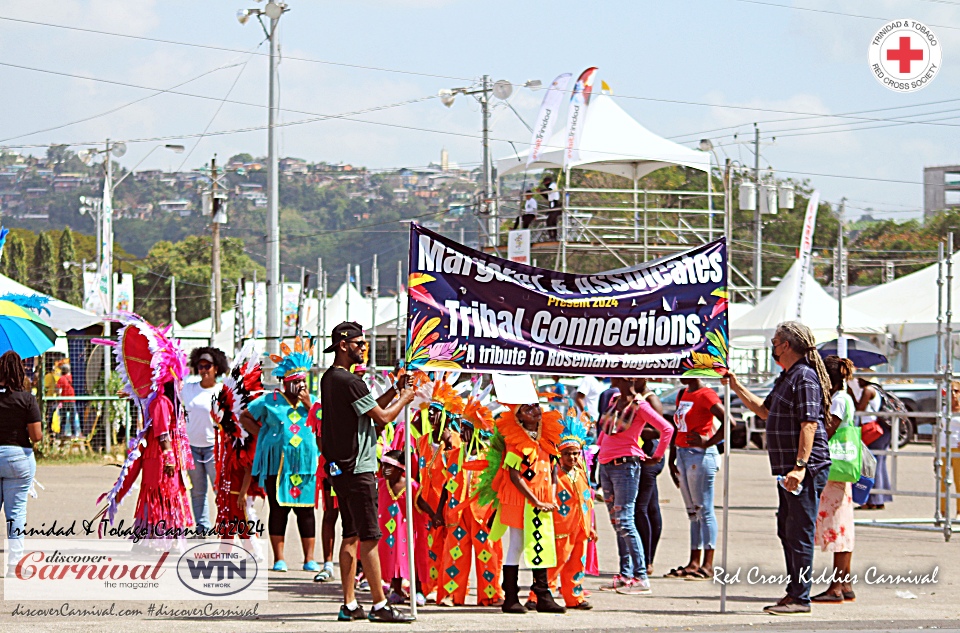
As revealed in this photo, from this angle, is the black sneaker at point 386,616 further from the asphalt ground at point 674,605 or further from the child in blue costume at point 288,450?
the child in blue costume at point 288,450

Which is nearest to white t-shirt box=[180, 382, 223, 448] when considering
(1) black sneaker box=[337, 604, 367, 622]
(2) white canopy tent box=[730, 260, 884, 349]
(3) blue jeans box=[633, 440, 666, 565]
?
(1) black sneaker box=[337, 604, 367, 622]

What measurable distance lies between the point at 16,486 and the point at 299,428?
2212 mm

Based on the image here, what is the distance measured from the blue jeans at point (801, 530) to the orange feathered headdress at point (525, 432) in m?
1.61

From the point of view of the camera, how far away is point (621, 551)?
978 centimetres

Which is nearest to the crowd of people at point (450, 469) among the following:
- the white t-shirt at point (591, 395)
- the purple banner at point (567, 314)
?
the purple banner at point (567, 314)

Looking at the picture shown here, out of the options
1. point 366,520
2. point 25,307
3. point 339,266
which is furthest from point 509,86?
point 339,266

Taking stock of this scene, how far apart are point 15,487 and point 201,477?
6.58ft

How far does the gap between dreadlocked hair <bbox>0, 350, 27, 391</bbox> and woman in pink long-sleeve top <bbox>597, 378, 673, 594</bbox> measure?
458 cm

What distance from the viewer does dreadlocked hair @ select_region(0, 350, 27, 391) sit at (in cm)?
969

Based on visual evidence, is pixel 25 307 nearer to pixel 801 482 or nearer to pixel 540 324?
pixel 540 324

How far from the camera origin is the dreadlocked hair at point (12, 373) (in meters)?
9.69

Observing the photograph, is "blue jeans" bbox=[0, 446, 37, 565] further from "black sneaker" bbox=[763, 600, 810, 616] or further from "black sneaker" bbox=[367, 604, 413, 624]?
"black sneaker" bbox=[763, 600, 810, 616]

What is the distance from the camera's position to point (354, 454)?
26.5ft

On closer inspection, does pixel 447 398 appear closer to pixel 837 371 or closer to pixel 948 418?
pixel 837 371
